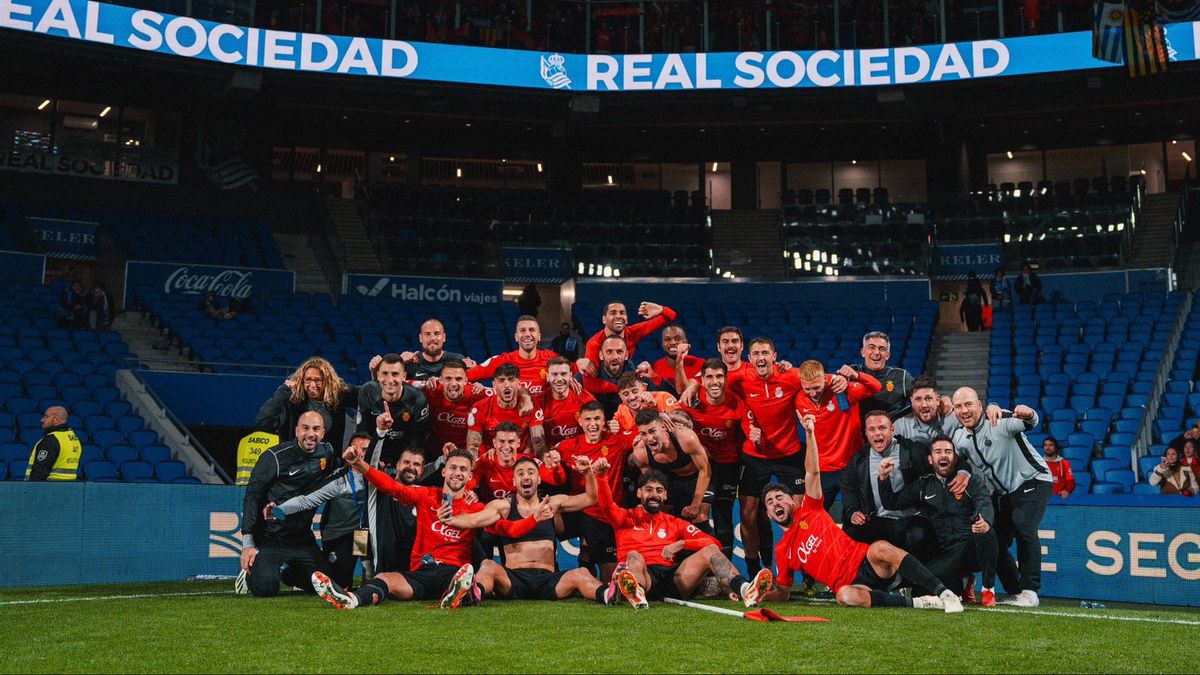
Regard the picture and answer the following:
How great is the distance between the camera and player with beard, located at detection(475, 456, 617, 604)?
9477 mm

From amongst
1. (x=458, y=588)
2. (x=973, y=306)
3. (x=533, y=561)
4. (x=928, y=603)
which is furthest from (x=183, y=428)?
(x=973, y=306)

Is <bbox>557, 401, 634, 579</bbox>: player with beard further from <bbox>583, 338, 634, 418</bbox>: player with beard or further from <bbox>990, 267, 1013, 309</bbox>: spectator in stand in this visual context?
<bbox>990, 267, 1013, 309</bbox>: spectator in stand

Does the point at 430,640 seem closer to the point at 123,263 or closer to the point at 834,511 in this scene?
the point at 834,511

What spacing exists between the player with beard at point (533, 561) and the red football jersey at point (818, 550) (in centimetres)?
151

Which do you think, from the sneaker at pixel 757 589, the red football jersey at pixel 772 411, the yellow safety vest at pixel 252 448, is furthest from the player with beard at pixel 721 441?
the yellow safety vest at pixel 252 448

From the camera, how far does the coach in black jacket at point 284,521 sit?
9531mm

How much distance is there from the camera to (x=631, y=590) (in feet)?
28.3

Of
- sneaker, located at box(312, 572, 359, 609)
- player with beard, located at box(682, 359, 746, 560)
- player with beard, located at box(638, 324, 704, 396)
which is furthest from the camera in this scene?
player with beard, located at box(638, 324, 704, 396)

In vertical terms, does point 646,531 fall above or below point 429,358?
below

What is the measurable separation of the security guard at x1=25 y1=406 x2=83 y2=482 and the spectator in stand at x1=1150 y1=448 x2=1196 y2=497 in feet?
42.4

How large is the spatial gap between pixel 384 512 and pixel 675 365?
3.13m

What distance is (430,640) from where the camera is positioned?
6.66 meters

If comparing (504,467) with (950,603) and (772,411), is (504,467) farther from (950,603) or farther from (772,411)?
(950,603)

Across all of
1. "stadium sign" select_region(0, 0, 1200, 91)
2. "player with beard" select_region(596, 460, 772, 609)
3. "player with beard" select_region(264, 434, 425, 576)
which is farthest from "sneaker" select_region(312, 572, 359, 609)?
"stadium sign" select_region(0, 0, 1200, 91)
